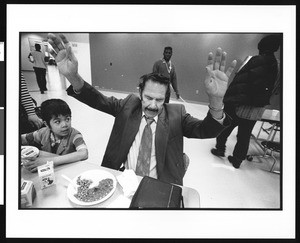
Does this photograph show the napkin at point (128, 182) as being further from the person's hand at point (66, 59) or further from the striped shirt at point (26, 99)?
the striped shirt at point (26, 99)

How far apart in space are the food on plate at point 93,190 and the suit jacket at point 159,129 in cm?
23

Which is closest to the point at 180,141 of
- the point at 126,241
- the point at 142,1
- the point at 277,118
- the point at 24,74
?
the point at 277,118

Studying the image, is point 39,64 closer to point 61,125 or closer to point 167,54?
point 61,125

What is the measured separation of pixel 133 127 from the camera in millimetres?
1183

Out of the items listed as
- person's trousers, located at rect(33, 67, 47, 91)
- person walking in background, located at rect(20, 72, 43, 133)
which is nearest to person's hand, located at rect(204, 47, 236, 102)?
person's trousers, located at rect(33, 67, 47, 91)

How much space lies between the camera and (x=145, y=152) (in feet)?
3.87

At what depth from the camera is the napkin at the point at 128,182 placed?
3.13 feet

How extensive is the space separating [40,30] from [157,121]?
1.03m

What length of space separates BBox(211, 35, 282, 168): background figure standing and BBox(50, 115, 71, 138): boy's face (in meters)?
1.10

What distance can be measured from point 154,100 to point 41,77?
813 millimetres

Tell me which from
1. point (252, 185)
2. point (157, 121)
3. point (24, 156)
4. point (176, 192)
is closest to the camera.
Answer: point (176, 192)

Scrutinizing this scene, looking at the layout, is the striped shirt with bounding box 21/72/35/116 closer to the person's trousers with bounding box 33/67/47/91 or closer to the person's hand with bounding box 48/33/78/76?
the person's trousers with bounding box 33/67/47/91

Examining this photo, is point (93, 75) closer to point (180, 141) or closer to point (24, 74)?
point (24, 74)

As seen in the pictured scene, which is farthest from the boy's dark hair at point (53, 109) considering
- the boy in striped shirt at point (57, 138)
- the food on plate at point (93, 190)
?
the food on plate at point (93, 190)
